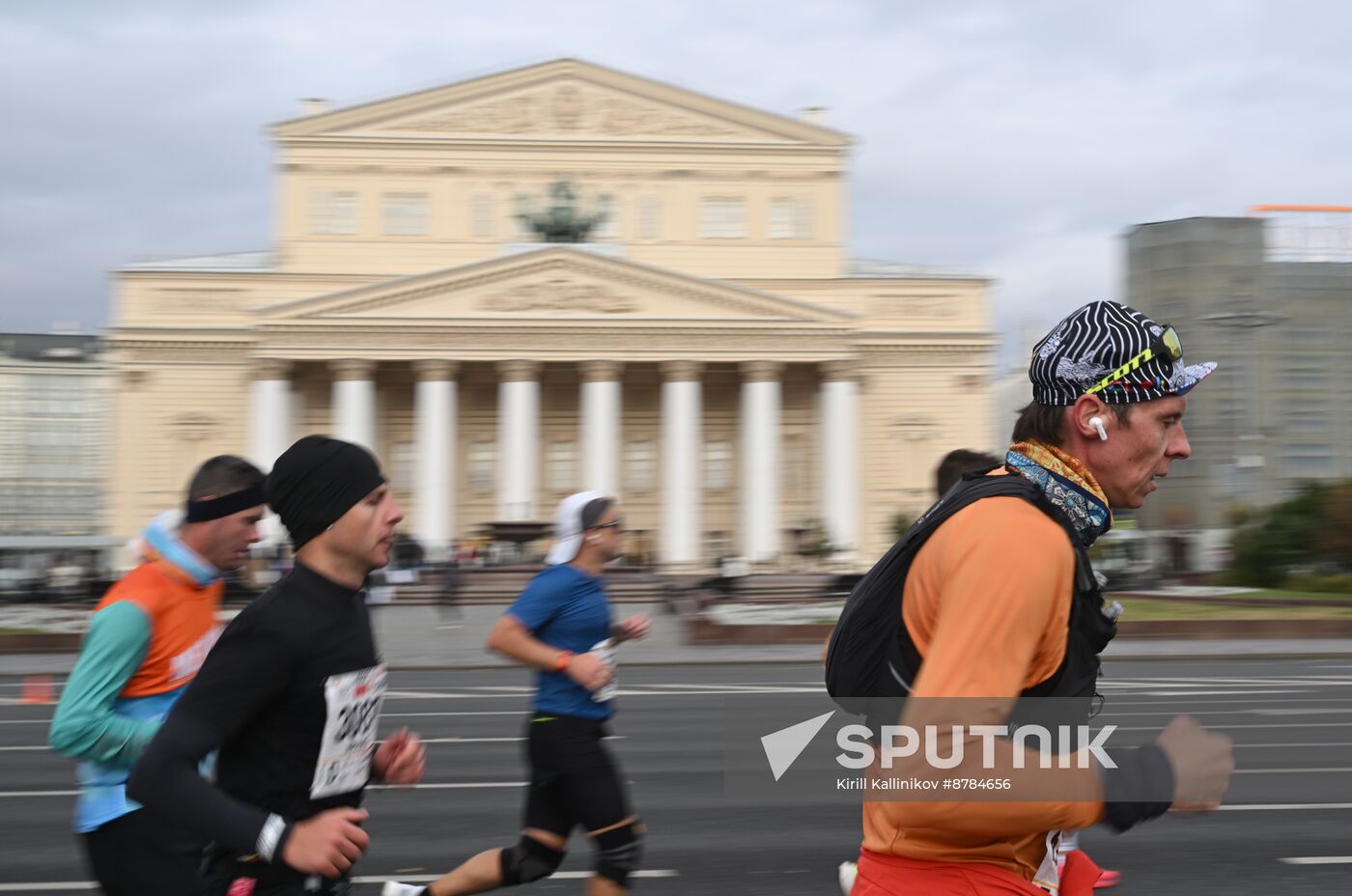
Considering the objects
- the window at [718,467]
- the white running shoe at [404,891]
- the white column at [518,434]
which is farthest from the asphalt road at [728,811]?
the window at [718,467]

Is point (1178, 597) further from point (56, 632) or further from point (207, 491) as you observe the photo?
point (207, 491)

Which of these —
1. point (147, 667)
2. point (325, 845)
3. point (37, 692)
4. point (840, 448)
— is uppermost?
point (147, 667)

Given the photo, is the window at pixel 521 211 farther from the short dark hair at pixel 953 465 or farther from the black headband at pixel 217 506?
the black headband at pixel 217 506

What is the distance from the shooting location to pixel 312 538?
123 inches

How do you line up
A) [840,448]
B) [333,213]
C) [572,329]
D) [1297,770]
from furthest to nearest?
[333,213], [840,448], [572,329], [1297,770]

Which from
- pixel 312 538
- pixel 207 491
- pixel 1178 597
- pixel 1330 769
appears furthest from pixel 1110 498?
pixel 1178 597

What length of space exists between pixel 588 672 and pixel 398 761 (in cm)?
216

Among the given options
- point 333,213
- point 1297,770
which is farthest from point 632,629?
point 333,213

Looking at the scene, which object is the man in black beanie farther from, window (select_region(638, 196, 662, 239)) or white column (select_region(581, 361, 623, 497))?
window (select_region(638, 196, 662, 239))

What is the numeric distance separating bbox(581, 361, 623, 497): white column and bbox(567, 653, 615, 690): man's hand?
161ft

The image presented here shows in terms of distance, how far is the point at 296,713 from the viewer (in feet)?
9.87

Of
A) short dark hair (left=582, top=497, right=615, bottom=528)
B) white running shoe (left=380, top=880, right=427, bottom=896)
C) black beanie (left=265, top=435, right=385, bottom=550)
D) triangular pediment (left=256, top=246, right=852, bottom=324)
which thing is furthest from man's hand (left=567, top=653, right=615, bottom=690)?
triangular pediment (left=256, top=246, right=852, bottom=324)

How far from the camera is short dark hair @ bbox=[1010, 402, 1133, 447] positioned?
8.13ft

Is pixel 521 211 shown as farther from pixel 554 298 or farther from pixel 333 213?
pixel 333 213
